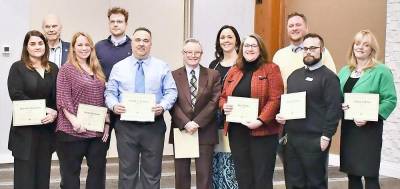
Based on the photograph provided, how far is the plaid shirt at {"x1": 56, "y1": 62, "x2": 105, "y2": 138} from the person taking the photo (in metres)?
4.31

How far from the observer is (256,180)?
440cm

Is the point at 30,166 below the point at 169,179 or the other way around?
the other way around

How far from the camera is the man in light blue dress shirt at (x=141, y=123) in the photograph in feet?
14.4

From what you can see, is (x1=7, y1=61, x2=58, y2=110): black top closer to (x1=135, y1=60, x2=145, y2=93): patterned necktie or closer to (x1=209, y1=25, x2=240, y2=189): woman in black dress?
(x1=135, y1=60, x2=145, y2=93): patterned necktie

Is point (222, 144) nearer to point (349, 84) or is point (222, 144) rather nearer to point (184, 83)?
point (184, 83)

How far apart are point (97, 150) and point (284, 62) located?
1810 mm

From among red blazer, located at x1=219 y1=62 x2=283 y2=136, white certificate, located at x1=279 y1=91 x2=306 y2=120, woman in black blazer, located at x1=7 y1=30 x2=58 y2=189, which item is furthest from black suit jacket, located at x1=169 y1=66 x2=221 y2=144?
woman in black blazer, located at x1=7 y1=30 x2=58 y2=189

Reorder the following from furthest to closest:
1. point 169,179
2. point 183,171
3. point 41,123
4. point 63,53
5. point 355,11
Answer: point 355,11 → point 169,179 → point 63,53 → point 183,171 → point 41,123

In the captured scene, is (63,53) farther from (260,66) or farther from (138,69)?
(260,66)

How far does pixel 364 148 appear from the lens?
435cm

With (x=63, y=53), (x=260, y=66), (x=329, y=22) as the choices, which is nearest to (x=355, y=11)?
(x=329, y=22)

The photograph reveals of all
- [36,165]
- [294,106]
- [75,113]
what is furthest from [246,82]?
[36,165]

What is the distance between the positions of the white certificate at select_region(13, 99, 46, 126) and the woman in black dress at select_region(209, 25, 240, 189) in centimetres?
150

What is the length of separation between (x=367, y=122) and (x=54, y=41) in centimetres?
283
